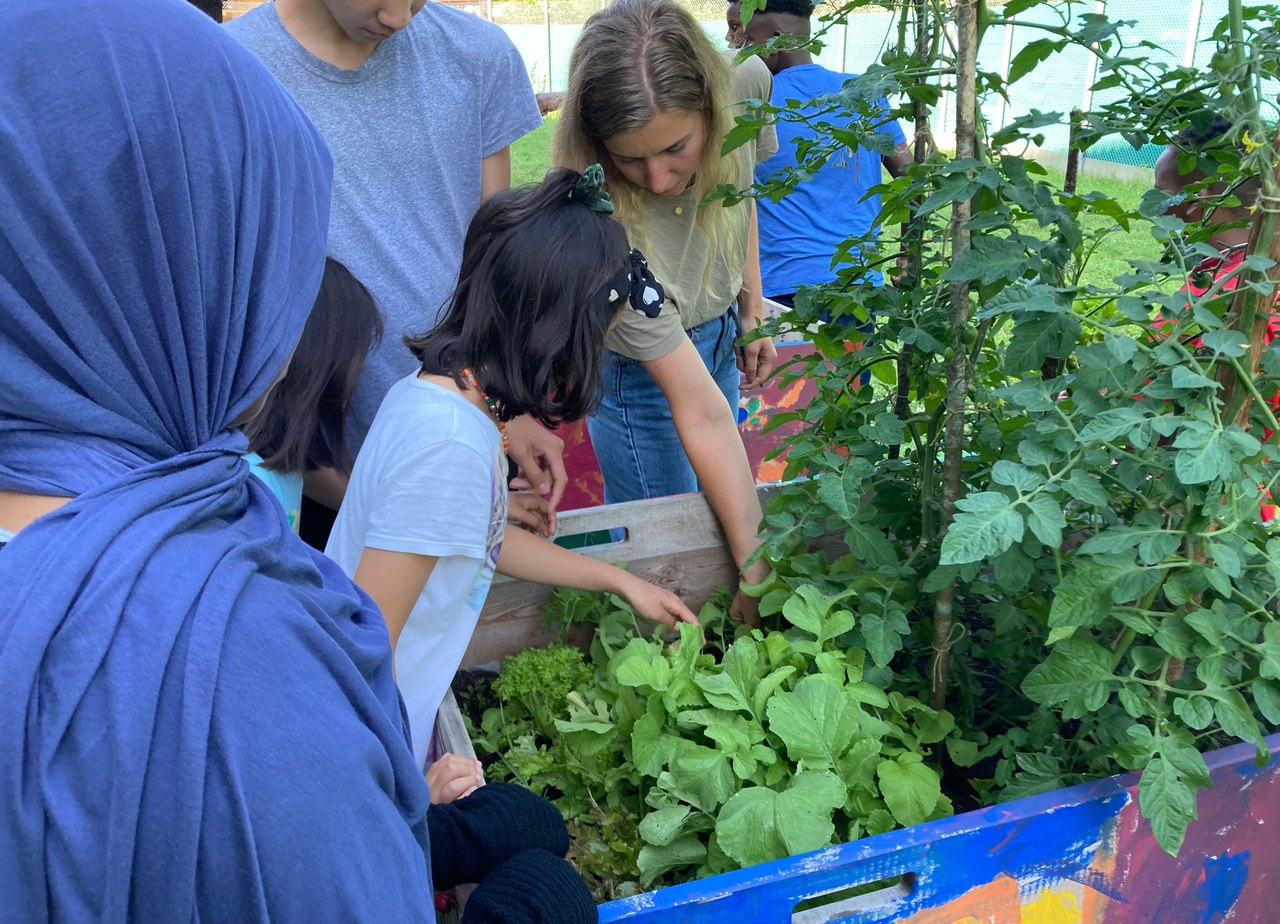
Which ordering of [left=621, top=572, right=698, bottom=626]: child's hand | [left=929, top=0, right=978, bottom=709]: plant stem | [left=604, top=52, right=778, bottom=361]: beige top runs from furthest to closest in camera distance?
1. [left=604, top=52, right=778, bottom=361]: beige top
2. [left=621, top=572, right=698, bottom=626]: child's hand
3. [left=929, top=0, right=978, bottom=709]: plant stem

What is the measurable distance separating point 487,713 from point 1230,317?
1315 mm

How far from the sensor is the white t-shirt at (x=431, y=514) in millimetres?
1467

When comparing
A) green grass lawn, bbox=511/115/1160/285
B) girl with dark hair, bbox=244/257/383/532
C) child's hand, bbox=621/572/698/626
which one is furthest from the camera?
green grass lawn, bbox=511/115/1160/285

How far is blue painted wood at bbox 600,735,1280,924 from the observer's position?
1087 mm

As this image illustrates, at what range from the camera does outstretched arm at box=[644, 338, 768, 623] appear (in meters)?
1.99

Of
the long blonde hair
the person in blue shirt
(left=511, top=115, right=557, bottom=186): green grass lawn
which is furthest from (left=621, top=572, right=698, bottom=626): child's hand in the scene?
(left=511, top=115, right=557, bottom=186): green grass lawn

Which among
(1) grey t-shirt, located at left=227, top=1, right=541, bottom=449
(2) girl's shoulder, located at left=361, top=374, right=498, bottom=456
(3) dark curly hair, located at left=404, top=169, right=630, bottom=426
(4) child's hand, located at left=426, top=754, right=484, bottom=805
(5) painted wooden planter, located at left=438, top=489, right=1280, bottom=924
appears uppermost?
(1) grey t-shirt, located at left=227, top=1, right=541, bottom=449

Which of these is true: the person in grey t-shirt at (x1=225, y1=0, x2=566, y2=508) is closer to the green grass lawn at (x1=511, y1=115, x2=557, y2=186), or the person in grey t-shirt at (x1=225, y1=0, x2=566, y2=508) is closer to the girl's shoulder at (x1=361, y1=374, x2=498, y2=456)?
the girl's shoulder at (x1=361, y1=374, x2=498, y2=456)

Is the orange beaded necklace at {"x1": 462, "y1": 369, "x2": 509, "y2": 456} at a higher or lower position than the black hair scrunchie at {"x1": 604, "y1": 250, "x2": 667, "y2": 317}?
lower

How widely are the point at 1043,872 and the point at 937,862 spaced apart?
0.54 ft

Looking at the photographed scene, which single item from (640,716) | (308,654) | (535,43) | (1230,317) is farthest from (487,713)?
(535,43)

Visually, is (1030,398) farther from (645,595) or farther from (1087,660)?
(645,595)

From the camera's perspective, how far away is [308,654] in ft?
2.33

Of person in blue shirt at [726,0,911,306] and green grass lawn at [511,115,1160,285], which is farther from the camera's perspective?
green grass lawn at [511,115,1160,285]
